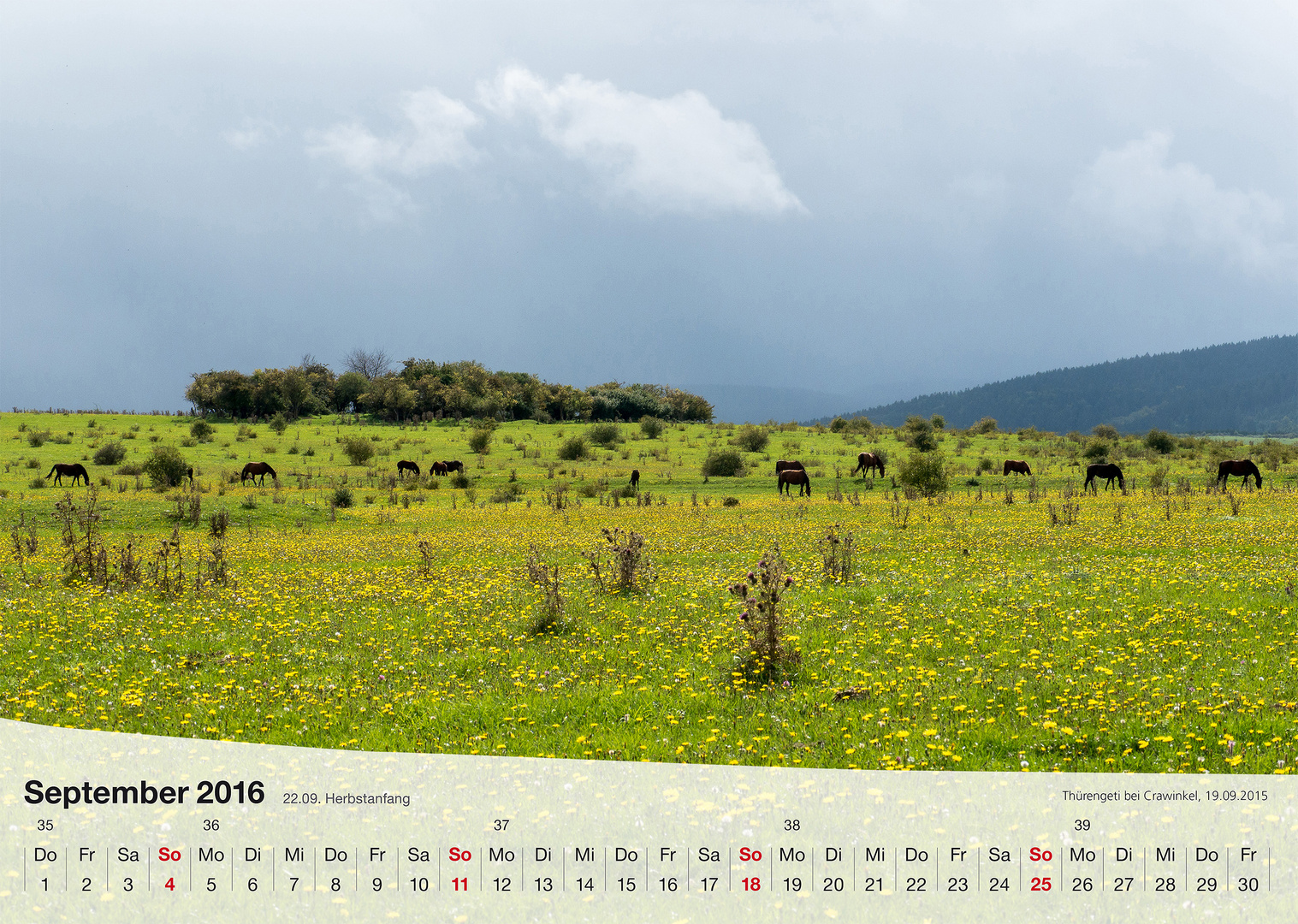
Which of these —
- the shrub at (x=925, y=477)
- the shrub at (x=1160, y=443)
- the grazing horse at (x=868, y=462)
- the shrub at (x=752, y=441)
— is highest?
the shrub at (x=752, y=441)

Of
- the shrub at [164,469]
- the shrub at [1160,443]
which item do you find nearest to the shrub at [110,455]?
the shrub at [164,469]

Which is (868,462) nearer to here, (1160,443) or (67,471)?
(1160,443)

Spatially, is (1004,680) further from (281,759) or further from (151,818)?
(151,818)

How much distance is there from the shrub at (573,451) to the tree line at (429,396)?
1776 inches

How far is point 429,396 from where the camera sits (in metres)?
119

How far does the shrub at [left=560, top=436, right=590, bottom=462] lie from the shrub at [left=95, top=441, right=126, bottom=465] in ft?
104

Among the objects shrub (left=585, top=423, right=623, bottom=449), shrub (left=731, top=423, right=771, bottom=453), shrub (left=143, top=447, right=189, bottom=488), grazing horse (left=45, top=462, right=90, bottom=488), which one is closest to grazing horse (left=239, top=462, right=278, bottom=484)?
shrub (left=143, top=447, right=189, bottom=488)

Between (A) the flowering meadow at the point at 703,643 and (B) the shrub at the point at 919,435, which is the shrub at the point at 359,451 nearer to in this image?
(A) the flowering meadow at the point at 703,643

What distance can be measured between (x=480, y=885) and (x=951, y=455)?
6867 centimetres

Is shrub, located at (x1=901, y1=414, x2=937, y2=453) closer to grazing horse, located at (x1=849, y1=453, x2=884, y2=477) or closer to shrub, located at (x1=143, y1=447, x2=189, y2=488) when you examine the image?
grazing horse, located at (x1=849, y1=453, x2=884, y2=477)

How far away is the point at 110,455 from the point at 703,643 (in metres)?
62.1

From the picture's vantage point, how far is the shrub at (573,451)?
230 ft

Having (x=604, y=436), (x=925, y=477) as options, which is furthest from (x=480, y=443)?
(x=925, y=477)

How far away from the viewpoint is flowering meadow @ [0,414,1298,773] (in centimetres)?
892
